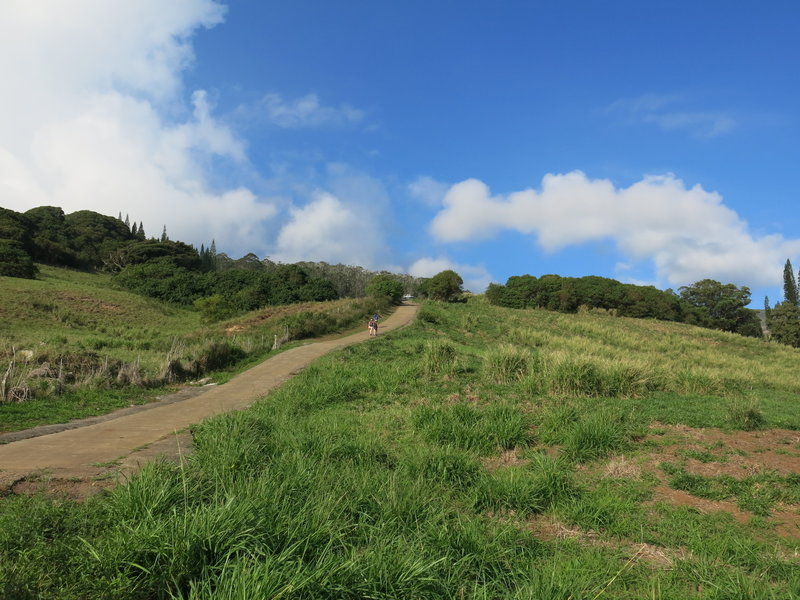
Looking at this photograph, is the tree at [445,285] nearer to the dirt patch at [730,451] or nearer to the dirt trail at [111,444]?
the dirt trail at [111,444]

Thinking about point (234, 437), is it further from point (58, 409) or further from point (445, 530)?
point (58, 409)

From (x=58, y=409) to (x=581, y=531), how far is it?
34.5 ft

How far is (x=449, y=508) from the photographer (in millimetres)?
4992

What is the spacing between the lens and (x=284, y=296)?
57.9m

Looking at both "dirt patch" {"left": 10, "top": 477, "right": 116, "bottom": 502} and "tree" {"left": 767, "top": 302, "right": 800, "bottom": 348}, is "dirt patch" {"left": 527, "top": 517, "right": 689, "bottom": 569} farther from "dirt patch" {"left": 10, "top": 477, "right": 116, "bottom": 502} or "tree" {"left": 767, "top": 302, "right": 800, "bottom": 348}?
"tree" {"left": 767, "top": 302, "right": 800, "bottom": 348}

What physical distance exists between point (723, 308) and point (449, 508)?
80965mm

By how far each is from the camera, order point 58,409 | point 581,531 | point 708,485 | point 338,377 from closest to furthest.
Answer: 1. point 581,531
2. point 708,485
3. point 58,409
4. point 338,377

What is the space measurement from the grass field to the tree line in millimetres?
56225

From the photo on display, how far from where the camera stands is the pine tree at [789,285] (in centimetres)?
8256

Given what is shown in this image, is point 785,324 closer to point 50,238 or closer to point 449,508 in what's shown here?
point 449,508

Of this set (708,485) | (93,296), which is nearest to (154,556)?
(708,485)

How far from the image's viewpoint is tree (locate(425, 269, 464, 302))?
2400 inches

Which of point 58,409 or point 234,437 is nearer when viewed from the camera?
point 234,437

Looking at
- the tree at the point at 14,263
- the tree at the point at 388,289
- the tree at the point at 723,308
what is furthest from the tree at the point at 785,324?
the tree at the point at 14,263
